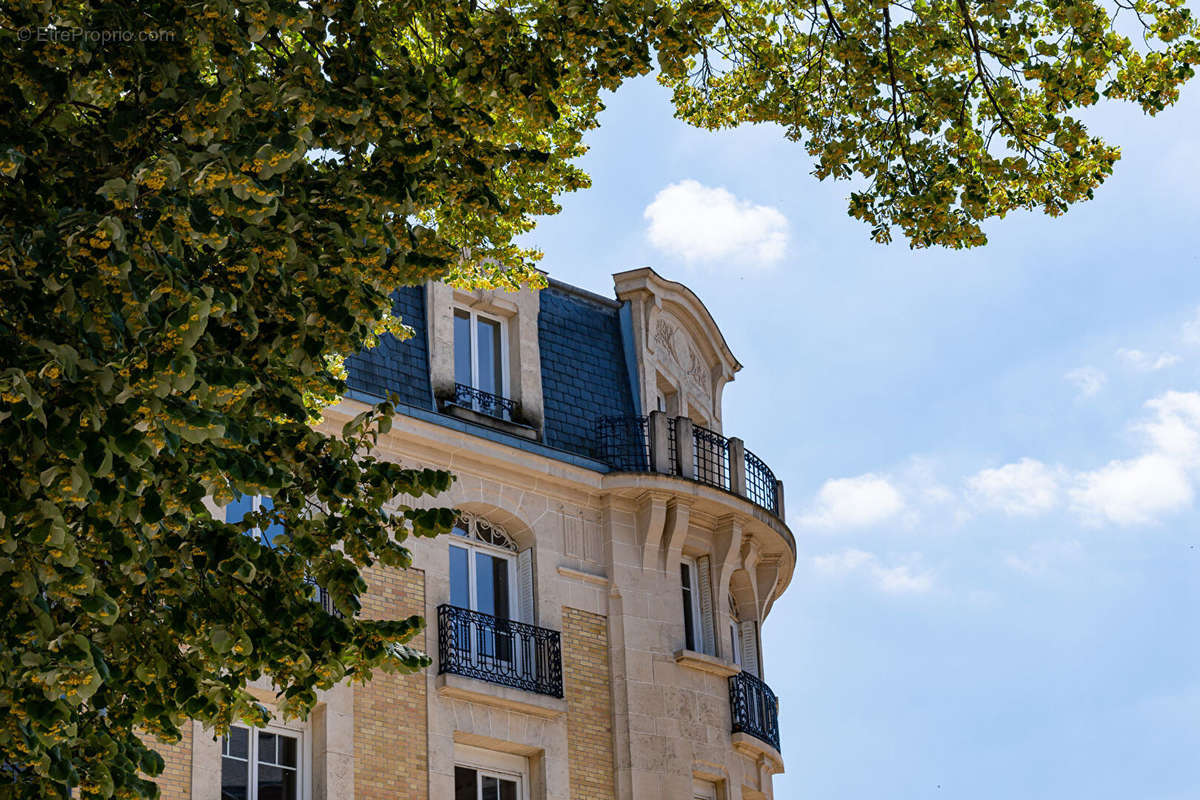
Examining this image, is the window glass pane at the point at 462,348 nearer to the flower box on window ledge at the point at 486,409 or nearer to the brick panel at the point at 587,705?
the flower box on window ledge at the point at 486,409

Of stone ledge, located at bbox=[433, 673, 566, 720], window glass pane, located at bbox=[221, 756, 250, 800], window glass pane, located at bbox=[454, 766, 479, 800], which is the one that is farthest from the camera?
window glass pane, located at bbox=[454, 766, 479, 800]

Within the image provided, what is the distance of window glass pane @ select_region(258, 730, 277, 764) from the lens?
65.7 ft

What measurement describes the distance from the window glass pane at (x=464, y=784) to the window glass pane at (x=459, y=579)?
191 cm

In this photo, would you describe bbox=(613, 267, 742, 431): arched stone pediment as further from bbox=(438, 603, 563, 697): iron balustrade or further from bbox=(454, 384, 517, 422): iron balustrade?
bbox=(438, 603, 563, 697): iron balustrade

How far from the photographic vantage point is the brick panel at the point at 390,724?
810 inches

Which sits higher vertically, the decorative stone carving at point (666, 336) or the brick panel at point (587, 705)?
the decorative stone carving at point (666, 336)

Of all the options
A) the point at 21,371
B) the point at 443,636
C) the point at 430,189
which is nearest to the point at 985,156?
the point at 430,189

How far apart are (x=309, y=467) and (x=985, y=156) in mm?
5727

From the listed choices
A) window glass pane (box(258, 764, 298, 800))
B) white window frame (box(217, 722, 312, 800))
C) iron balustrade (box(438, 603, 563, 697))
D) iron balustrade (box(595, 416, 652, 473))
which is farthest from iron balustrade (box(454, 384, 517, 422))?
window glass pane (box(258, 764, 298, 800))

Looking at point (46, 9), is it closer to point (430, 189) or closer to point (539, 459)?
point (430, 189)

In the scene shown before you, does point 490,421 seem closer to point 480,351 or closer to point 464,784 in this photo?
point 480,351

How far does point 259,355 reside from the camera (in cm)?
984

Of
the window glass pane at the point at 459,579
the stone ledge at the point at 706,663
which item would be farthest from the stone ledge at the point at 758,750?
the window glass pane at the point at 459,579

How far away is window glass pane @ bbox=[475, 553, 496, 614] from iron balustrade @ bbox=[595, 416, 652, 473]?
2.35m
